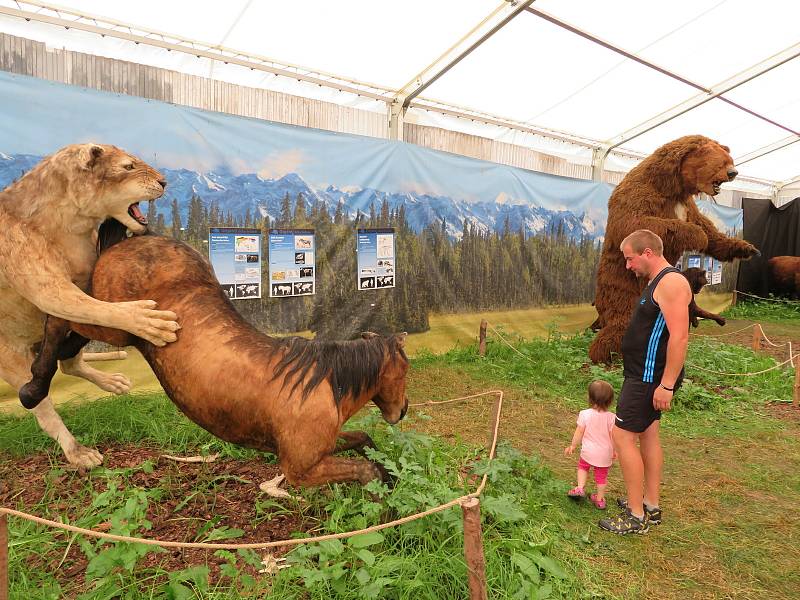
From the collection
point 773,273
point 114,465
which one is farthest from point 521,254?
point 773,273

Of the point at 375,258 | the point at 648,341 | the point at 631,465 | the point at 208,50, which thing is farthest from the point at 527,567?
the point at 208,50

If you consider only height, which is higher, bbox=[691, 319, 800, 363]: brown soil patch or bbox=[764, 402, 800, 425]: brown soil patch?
bbox=[691, 319, 800, 363]: brown soil patch

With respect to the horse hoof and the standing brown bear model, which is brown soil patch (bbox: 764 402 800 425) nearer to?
the standing brown bear model

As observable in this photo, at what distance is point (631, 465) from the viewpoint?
259cm

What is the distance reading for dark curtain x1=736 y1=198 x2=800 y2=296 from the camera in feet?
37.8

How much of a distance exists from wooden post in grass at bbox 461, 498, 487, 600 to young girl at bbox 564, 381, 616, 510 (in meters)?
1.36

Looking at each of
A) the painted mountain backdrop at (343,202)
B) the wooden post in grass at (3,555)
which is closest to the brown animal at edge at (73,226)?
the wooden post in grass at (3,555)

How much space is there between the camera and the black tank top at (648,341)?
8.43 ft

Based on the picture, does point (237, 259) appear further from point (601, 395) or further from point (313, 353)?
point (601, 395)

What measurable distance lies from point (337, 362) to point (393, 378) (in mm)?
295

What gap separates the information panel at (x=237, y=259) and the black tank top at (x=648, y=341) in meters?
3.43

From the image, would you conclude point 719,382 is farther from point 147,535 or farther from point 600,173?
point 147,535

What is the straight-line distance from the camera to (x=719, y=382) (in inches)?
212

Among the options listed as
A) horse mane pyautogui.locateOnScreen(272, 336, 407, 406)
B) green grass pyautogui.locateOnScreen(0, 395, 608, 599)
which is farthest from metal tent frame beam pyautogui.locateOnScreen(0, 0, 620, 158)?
horse mane pyautogui.locateOnScreen(272, 336, 407, 406)
